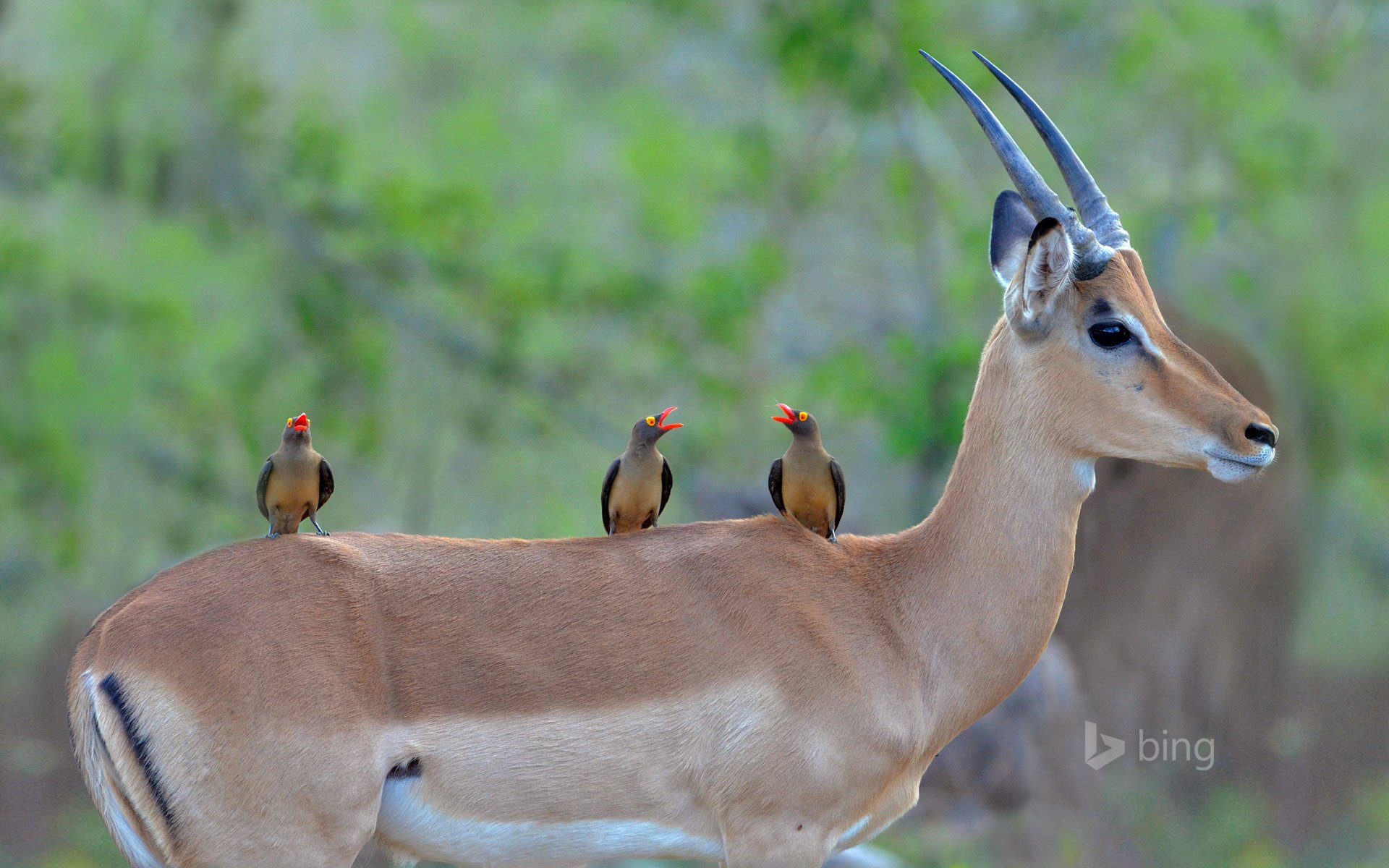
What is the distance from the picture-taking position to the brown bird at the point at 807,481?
429cm

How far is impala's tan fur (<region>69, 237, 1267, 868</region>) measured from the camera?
12.1ft

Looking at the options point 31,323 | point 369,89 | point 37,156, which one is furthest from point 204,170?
point 369,89

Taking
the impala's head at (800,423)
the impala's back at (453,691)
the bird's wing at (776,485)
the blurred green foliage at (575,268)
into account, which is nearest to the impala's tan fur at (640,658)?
the impala's back at (453,691)

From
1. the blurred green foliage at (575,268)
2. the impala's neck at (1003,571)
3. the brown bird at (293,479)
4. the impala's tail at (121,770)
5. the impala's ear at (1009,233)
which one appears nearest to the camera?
the impala's tail at (121,770)

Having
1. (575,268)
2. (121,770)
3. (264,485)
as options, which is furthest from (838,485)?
(575,268)

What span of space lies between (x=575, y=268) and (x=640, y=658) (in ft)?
30.0

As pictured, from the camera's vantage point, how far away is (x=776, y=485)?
443 cm

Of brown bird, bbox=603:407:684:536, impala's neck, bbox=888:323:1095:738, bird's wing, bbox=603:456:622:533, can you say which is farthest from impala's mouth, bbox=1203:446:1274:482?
bird's wing, bbox=603:456:622:533

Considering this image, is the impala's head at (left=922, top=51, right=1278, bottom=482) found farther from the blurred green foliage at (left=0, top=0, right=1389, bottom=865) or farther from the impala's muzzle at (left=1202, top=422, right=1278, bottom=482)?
the blurred green foliage at (left=0, top=0, right=1389, bottom=865)

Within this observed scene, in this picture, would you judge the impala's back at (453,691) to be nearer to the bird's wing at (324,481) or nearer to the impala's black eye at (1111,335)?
the bird's wing at (324,481)

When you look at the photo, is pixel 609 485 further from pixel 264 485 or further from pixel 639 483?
pixel 264 485

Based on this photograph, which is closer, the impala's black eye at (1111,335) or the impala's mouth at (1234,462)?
the impala's mouth at (1234,462)

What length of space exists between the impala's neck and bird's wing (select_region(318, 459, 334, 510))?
174cm

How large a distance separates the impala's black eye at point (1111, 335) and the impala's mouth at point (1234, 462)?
16.0 inches
